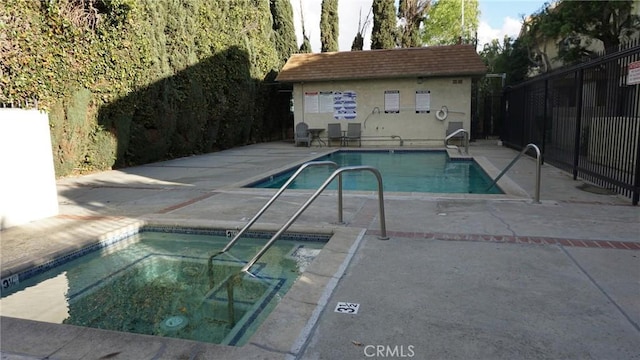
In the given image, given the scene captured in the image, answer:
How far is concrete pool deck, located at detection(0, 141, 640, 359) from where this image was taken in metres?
2.50

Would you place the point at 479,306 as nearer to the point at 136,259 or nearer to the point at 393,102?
the point at 136,259

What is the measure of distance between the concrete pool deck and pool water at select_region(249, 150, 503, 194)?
6.68ft

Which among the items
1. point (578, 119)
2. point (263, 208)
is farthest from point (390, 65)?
point (263, 208)

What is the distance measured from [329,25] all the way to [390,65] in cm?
1319

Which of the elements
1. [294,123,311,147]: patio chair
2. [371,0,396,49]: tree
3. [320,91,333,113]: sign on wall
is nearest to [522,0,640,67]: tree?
[320,91,333,113]: sign on wall

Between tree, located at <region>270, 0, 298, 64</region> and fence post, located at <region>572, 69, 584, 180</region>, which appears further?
tree, located at <region>270, 0, 298, 64</region>

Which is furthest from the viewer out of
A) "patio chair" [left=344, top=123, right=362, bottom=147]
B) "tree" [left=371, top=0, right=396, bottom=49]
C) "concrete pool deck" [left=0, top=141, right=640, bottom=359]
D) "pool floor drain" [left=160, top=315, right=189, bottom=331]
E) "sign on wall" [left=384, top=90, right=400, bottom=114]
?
"tree" [left=371, top=0, right=396, bottom=49]

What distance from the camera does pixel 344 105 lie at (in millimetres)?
17766

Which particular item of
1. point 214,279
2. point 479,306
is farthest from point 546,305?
point 214,279

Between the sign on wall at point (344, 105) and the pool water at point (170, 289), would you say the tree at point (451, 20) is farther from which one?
the pool water at point (170, 289)

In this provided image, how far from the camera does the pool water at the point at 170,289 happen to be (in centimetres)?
338

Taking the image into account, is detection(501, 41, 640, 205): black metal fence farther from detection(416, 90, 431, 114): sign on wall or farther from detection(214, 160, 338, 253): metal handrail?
detection(416, 90, 431, 114): sign on wall

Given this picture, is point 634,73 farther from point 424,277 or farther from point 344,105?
point 344,105

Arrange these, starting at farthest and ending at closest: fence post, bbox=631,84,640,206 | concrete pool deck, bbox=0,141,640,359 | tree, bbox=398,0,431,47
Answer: tree, bbox=398,0,431,47 → fence post, bbox=631,84,640,206 → concrete pool deck, bbox=0,141,640,359
